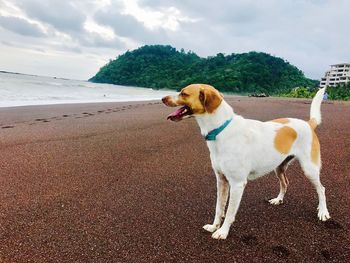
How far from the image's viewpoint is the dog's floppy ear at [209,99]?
319 cm

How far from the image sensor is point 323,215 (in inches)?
147

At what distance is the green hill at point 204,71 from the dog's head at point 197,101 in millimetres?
71715

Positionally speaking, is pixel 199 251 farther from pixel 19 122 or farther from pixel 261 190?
pixel 19 122

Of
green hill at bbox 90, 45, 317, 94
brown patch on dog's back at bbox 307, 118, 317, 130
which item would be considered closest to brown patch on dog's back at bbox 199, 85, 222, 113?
brown patch on dog's back at bbox 307, 118, 317, 130

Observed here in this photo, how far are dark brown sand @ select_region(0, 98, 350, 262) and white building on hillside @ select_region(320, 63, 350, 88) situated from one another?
137368 mm

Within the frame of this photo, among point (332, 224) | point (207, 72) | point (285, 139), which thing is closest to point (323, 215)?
point (332, 224)

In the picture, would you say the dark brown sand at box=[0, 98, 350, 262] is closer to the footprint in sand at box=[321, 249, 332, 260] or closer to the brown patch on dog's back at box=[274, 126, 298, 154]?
the footprint in sand at box=[321, 249, 332, 260]

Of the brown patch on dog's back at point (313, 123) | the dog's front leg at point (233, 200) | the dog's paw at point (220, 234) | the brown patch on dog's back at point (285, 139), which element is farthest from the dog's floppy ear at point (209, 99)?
the brown patch on dog's back at point (313, 123)

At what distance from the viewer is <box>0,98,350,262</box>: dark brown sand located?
9.75 ft

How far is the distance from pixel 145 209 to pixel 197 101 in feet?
4.79

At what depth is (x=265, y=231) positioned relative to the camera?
11.2ft

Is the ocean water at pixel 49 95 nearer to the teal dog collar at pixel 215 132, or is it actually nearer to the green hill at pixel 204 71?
the teal dog collar at pixel 215 132

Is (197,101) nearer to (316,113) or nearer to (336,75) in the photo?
(316,113)

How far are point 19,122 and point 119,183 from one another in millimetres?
6056
